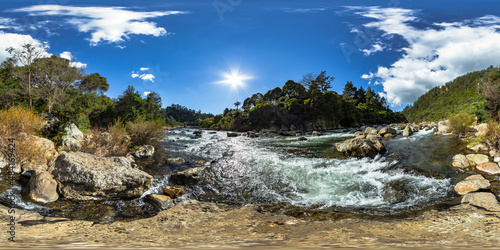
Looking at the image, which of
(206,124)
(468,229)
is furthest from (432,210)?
(206,124)

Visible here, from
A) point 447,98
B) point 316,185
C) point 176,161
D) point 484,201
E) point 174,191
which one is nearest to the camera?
point 484,201

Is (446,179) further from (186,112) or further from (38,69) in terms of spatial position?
(186,112)

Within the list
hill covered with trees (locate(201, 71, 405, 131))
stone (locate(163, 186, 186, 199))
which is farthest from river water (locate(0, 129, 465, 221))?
hill covered with trees (locate(201, 71, 405, 131))

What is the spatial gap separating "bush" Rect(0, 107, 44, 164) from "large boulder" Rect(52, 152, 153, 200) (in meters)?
2.10

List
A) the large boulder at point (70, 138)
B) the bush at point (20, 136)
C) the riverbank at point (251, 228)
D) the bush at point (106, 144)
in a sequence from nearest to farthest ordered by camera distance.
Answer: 1. the riverbank at point (251, 228)
2. the bush at point (20, 136)
3. the bush at point (106, 144)
4. the large boulder at point (70, 138)

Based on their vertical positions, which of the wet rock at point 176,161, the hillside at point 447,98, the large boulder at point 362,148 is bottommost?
the wet rock at point 176,161

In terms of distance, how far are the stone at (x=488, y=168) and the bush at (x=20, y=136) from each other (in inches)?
746

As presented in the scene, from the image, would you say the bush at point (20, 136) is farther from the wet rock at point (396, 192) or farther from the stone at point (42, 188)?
the wet rock at point (396, 192)

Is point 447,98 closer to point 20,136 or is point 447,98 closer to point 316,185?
point 316,185

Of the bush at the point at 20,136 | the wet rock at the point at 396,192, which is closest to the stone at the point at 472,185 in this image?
the wet rock at the point at 396,192

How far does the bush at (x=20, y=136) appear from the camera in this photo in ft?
27.3

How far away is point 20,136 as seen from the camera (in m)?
8.85

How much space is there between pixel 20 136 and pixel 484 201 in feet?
54.9

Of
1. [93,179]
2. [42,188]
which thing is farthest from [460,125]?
[42,188]
